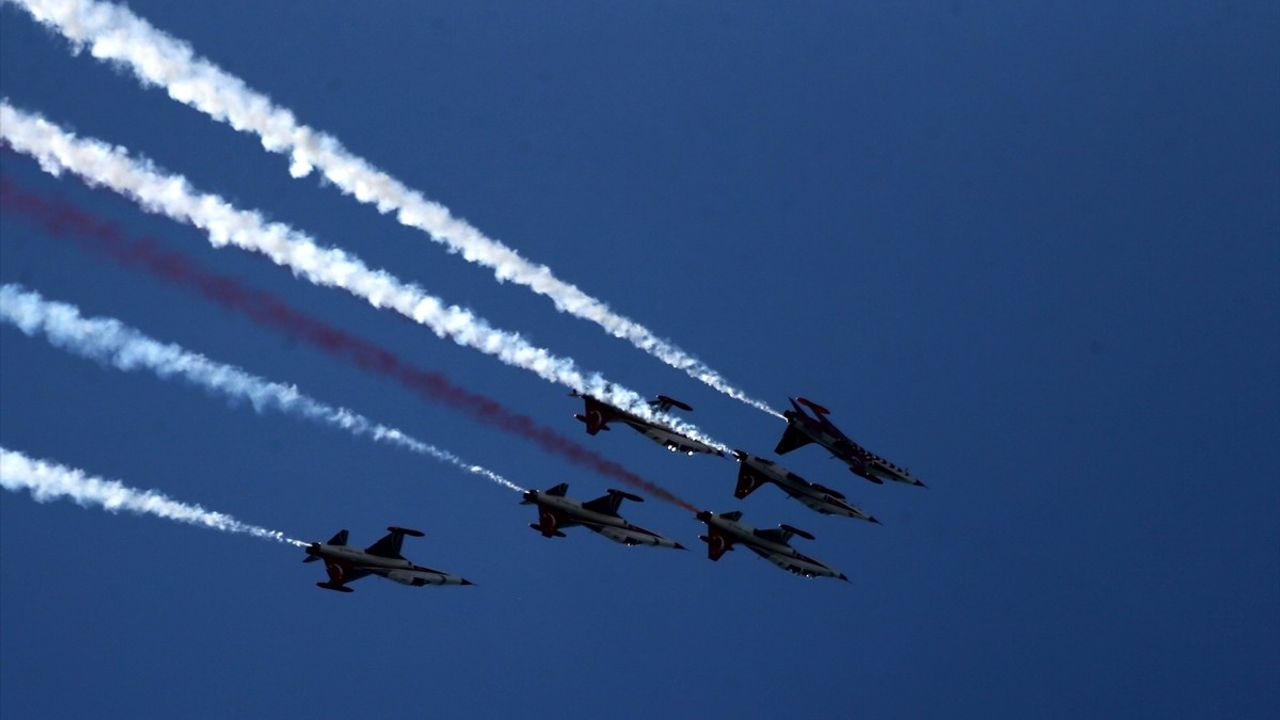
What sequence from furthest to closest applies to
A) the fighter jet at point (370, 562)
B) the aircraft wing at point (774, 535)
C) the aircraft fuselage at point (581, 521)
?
the aircraft wing at point (774, 535) < the aircraft fuselage at point (581, 521) < the fighter jet at point (370, 562)

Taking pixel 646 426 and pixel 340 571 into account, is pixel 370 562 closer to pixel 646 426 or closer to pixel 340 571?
pixel 340 571

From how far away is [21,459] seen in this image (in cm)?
6300

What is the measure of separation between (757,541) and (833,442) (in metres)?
5.77

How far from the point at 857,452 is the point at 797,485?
3.19 metres

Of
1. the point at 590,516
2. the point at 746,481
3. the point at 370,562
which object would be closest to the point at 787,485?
the point at 746,481

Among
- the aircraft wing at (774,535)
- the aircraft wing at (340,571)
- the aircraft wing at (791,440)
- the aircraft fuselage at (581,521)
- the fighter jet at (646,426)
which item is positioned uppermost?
the aircraft wing at (791,440)

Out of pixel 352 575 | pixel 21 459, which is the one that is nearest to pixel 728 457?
pixel 352 575

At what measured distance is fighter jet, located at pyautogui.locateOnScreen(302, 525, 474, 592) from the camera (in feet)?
241

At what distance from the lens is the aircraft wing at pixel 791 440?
275 feet

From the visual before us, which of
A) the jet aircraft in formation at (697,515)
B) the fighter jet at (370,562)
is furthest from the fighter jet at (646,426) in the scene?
the fighter jet at (370,562)

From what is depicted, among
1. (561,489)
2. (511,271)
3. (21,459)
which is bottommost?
(21,459)

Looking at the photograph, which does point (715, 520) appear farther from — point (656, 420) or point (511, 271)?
point (511, 271)

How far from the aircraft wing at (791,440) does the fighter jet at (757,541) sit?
14.5ft

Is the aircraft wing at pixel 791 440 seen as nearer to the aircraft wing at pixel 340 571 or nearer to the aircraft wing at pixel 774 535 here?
the aircraft wing at pixel 774 535
